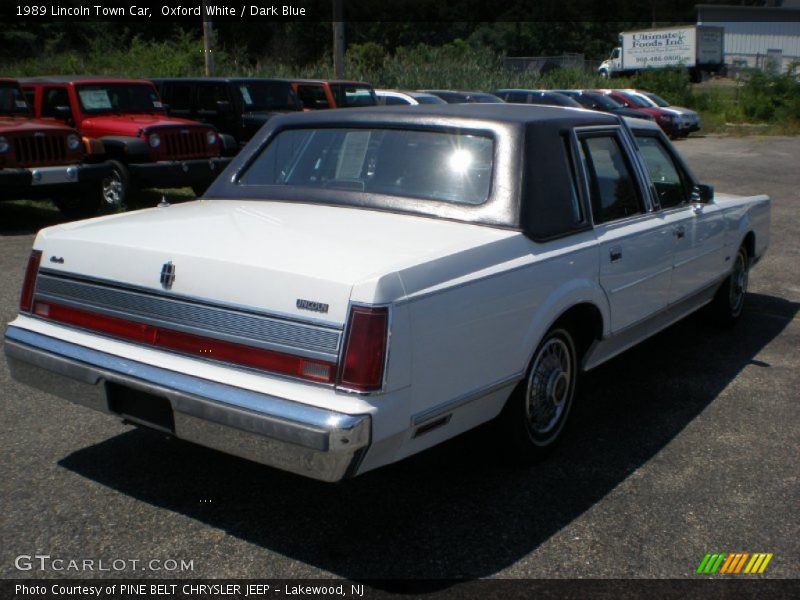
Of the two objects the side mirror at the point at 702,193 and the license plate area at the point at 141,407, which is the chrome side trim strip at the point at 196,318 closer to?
the license plate area at the point at 141,407

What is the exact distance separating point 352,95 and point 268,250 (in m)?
15.4

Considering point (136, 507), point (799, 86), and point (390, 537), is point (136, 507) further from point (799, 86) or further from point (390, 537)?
point (799, 86)

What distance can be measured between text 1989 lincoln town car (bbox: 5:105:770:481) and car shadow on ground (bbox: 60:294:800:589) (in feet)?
0.87

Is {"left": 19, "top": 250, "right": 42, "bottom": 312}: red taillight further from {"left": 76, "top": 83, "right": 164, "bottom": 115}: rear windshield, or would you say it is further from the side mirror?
{"left": 76, "top": 83, "right": 164, "bottom": 115}: rear windshield

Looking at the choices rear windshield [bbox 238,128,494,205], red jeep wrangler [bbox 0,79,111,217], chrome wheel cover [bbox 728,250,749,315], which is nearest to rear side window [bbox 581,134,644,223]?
rear windshield [bbox 238,128,494,205]

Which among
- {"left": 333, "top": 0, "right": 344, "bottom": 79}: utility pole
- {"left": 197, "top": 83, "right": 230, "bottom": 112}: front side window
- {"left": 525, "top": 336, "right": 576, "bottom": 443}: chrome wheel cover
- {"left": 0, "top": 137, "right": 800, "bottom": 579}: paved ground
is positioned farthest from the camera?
{"left": 333, "top": 0, "right": 344, "bottom": 79}: utility pole

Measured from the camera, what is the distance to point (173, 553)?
347 cm

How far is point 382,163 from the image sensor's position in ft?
14.8

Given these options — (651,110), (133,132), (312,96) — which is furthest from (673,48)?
(133,132)

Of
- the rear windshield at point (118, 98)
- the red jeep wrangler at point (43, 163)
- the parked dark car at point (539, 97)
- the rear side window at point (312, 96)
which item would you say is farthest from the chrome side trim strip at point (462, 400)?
the parked dark car at point (539, 97)

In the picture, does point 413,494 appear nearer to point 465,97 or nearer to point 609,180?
point 609,180

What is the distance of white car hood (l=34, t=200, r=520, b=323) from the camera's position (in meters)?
3.28

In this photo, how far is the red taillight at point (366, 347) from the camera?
3164mm

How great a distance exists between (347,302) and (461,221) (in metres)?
1.05
